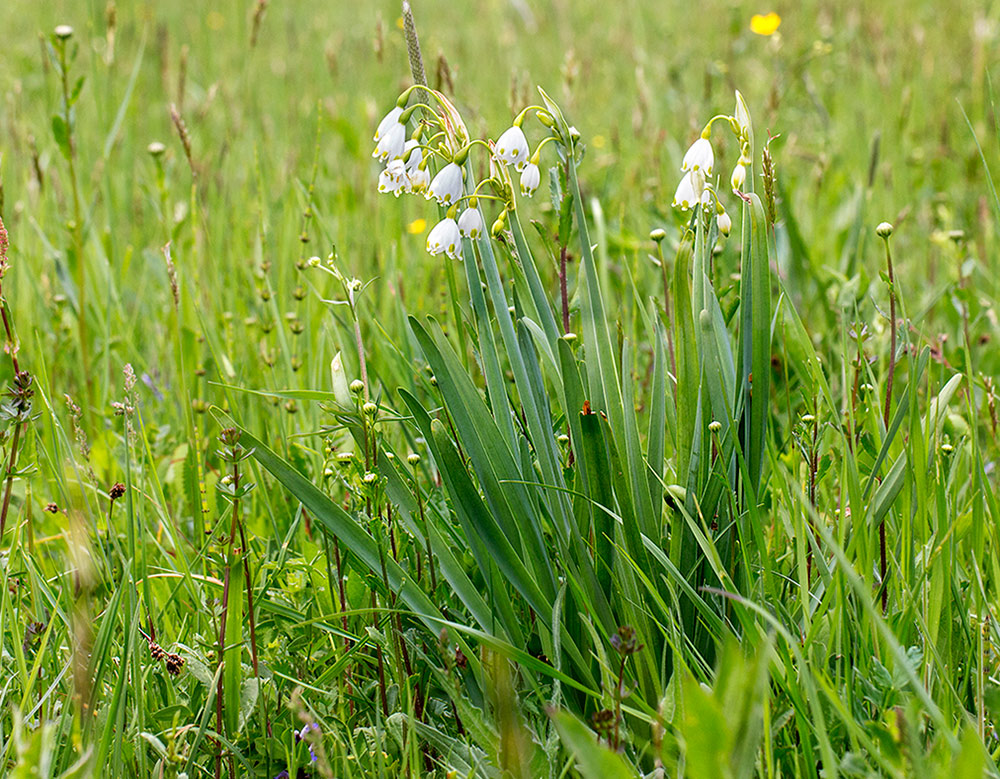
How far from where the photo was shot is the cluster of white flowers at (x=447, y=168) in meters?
1.22

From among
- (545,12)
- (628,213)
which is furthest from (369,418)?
(545,12)

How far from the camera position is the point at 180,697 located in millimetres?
→ 1314

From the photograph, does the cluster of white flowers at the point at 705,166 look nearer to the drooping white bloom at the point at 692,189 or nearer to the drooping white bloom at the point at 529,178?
the drooping white bloom at the point at 692,189

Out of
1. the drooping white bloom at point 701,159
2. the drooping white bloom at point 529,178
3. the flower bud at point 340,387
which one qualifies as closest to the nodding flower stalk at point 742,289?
the drooping white bloom at point 701,159

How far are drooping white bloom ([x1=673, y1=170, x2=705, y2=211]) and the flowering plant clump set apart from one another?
19 centimetres

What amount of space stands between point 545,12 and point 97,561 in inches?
250

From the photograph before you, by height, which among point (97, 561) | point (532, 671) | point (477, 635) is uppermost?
point (97, 561)

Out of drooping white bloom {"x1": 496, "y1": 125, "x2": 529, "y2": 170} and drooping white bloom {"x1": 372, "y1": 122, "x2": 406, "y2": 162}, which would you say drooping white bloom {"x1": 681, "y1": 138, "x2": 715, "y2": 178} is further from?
drooping white bloom {"x1": 372, "y1": 122, "x2": 406, "y2": 162}

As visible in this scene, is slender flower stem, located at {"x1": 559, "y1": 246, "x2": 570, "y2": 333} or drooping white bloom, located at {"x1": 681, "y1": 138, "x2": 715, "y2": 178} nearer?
drooping white bloom, located at {"x1": 681, "y1": 138, "x2": 715, "y2": 178}

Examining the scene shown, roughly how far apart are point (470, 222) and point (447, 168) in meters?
0.08

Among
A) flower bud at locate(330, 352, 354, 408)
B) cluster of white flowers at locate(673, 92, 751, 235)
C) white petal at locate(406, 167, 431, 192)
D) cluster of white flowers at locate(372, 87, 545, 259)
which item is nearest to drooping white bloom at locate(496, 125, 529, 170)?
cluster of white flowers at locate(372, 87, 545, 259)

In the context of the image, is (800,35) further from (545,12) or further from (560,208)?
(560,208)

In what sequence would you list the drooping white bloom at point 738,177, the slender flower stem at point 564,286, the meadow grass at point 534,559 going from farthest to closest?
the slender flower stem at point 564,286
the drooping white bloom at point 738,177
the meadow grass at point 534,559

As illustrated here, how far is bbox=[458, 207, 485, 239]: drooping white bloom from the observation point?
122cm
